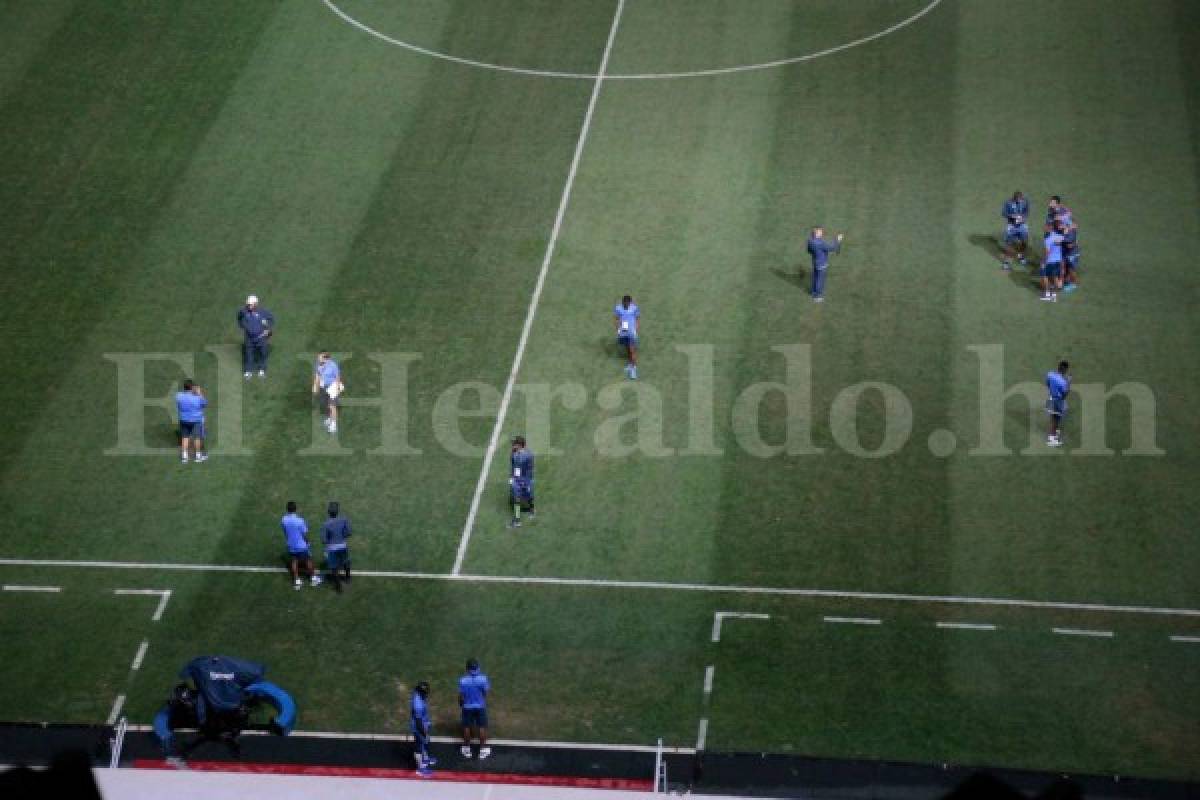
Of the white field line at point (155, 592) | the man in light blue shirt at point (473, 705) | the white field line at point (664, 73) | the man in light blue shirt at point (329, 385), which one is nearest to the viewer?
the man in light blue shirt at point (473, 705)

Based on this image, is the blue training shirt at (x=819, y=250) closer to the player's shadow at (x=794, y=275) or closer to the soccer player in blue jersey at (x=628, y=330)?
the player's shadow at (x=794, y=275)

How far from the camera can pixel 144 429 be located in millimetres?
32688

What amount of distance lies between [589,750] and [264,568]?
698 cm

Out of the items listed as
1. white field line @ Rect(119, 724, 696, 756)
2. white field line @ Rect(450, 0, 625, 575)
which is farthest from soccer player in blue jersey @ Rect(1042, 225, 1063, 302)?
white field line @ Rect(119, 724, 696, 756)

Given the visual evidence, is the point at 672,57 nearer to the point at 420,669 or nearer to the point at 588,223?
the point at 588,223

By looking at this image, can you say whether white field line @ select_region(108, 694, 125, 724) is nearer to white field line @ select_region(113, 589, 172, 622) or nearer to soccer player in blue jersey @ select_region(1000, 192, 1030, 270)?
white field line @ select_region(113, 589, 172, 622)

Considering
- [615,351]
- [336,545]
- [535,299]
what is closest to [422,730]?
[336,545]

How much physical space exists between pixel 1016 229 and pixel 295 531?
15939 millimetres

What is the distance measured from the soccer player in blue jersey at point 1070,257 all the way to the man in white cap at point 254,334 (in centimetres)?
1497

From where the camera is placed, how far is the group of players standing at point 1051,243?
34.9 m

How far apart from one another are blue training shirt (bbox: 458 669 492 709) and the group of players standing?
15777 millimetres

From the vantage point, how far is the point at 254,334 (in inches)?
1310

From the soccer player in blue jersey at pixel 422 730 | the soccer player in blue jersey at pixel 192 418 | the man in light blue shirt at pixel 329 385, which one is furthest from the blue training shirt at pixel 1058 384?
the soccer player in blue jersey at pixel 192 418

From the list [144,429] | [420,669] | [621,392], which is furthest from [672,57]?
[420,669]
